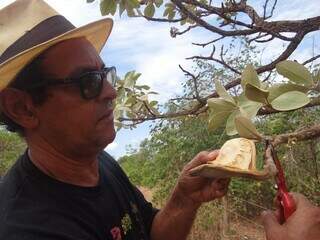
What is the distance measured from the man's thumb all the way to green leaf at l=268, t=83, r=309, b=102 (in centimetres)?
24

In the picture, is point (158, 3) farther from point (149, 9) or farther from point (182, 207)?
Result: point (182, 207)

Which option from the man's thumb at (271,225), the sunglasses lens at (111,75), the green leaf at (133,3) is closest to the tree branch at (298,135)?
the man's thumb at (271,225)

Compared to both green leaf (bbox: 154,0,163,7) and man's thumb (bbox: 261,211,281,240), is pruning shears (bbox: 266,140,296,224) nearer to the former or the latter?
man's thumb (bbox: 261,211,281,240)

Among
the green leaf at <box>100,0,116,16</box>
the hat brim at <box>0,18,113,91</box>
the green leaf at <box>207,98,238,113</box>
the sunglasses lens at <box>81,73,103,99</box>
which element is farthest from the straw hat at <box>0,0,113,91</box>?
the green leaf at <box>207,98,238,113</box>

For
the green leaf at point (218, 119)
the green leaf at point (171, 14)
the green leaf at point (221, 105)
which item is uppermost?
the green leaf at point (221, 105)

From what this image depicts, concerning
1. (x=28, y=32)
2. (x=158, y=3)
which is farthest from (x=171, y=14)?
(x=28, y=32)

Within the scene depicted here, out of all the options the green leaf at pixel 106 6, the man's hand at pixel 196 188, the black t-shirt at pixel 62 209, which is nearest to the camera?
the black t-shirt at pixel 62 209

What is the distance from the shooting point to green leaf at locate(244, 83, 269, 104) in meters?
0.99

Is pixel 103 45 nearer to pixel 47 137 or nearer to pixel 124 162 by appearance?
pixel 47 137

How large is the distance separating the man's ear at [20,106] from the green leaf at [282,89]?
0.76m

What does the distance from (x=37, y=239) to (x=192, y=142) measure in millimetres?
5550

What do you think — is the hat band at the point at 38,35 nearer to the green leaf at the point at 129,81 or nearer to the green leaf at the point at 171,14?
the green leaf at the point at 129,81

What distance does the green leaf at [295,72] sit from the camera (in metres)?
1.03

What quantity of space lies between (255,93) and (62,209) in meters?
0.65
